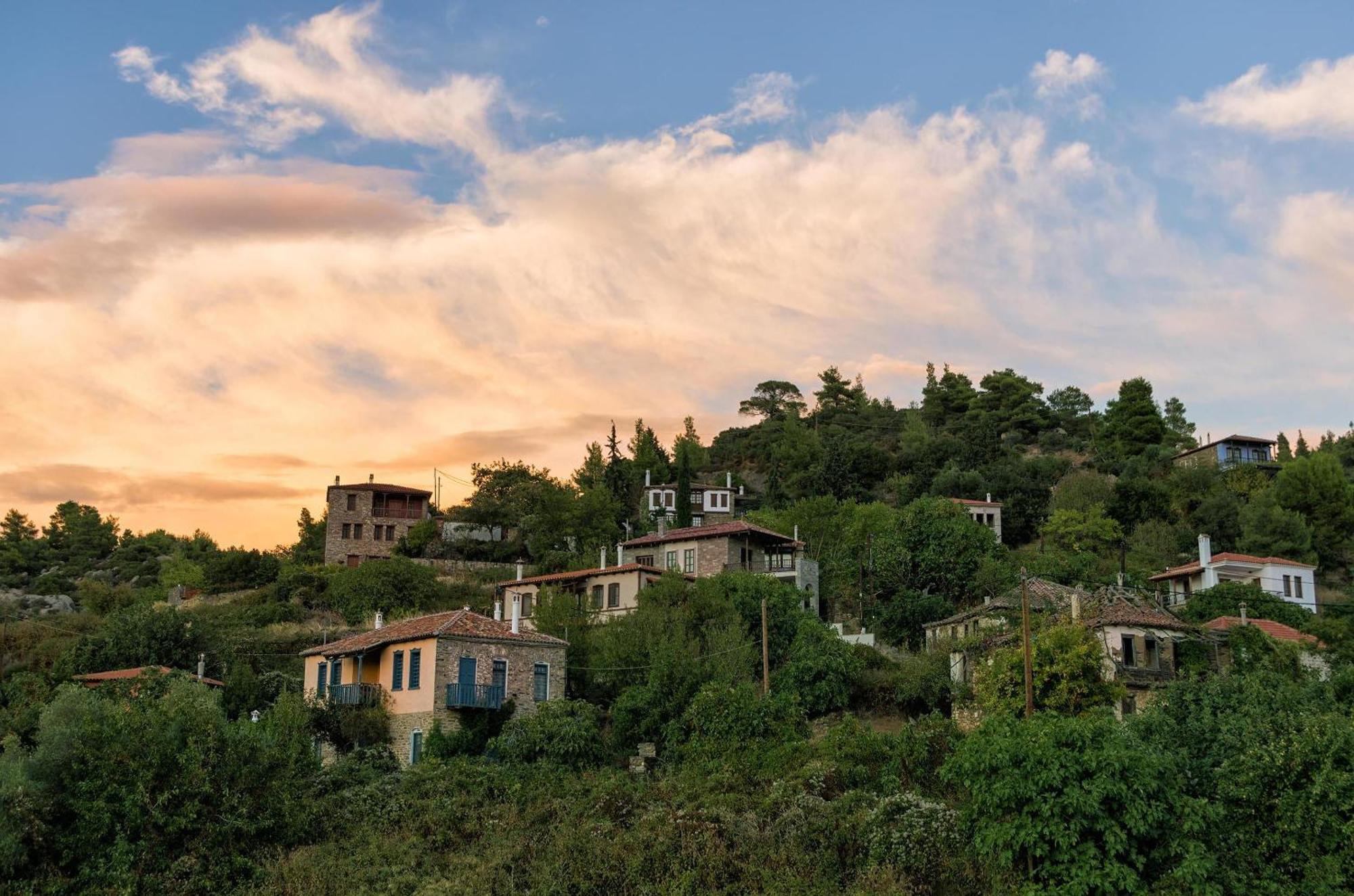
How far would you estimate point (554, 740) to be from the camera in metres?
37.5

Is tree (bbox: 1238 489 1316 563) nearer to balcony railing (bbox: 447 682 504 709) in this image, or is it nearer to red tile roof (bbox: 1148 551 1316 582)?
red tile roof (bbox: 1148 551 1316 582)

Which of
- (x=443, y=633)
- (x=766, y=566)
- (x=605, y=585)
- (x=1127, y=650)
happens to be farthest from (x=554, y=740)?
(x=766, y=566)

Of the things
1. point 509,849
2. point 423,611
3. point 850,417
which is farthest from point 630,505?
point 509,849

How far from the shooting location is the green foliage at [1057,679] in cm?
3534

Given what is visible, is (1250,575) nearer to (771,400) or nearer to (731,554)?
(731,554)

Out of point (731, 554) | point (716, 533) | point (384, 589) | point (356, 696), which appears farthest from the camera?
point (384, 589)

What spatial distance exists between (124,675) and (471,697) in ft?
51.9

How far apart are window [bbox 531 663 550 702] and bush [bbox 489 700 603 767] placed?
337cm

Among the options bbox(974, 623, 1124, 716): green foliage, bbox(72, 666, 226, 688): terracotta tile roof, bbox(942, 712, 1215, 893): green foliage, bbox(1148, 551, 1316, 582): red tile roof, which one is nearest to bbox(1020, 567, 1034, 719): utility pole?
bbox(974, 623, 1124, 716): green foliage

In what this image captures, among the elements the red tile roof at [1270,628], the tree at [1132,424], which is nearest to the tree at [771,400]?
the tree at [1132,424]

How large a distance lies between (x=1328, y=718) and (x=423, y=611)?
4404cm

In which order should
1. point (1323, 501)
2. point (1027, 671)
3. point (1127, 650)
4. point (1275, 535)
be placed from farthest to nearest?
point (1323, 501)
point (1275, 535)
point (1127, 650)
point (1027, 671)

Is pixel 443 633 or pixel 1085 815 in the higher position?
pixel 443 633

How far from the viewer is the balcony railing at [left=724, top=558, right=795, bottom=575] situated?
196ft
